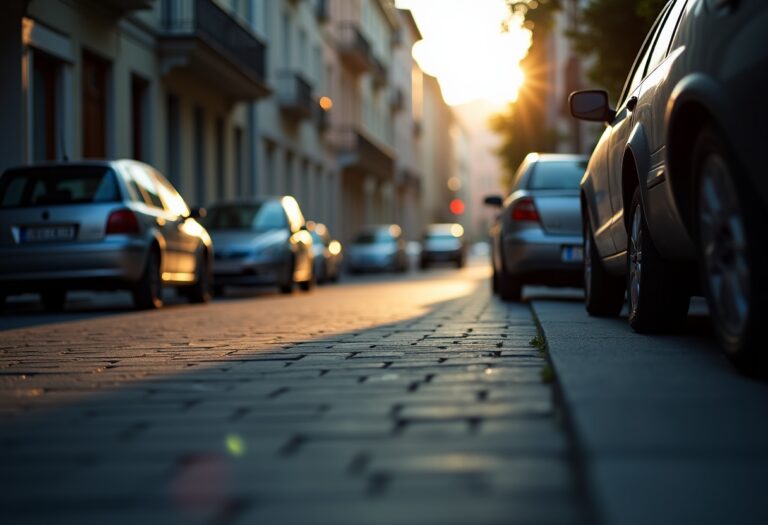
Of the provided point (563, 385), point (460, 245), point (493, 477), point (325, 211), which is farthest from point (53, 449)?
point (460, 245)

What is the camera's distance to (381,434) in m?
3.93

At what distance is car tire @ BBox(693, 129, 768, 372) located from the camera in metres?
4.38

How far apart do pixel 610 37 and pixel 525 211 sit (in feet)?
16.3

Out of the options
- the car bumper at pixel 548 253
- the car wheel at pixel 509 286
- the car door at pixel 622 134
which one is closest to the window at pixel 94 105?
the car wheel at pixel 509 286

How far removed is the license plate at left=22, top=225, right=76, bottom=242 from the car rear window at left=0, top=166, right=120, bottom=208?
24 cm

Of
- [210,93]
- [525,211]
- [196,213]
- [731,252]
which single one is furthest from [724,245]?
[210,93]

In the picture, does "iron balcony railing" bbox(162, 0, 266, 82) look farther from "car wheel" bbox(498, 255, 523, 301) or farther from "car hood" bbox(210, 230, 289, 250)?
"car wheel" bbox(498, 255, 523, 301)

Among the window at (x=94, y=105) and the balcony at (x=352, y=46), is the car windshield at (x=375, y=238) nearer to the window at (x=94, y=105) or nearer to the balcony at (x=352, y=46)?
the balcony at (x=352, y=46)

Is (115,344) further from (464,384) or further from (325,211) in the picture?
(325,211)

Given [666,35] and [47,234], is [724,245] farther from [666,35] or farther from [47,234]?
[47,234]

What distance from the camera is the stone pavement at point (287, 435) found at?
2.98 meters

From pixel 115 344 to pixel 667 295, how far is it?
3.53m

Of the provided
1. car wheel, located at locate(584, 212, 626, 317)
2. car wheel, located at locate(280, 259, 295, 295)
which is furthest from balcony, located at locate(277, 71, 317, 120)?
car wheel, located at locate(584, 212, 626, 317)

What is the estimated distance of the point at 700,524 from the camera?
2.65 m
